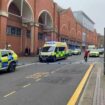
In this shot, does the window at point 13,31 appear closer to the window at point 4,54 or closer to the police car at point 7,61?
the police car at point 7,61

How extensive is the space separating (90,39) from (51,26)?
230ft

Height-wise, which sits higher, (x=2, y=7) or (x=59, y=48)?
(x=2, y=7)

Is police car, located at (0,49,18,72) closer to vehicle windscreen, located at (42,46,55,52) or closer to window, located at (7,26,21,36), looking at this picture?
vehicle windscreen, located at (42,46,55,52)

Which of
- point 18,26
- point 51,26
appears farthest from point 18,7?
point 51,26

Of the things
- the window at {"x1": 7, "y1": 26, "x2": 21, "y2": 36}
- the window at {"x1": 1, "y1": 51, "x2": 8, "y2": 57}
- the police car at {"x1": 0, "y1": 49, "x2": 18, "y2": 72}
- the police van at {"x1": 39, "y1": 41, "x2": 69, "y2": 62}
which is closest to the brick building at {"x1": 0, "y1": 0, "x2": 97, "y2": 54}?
the window at {"x1": 7, "y1": 26, "x2": 21, "y2": 36}

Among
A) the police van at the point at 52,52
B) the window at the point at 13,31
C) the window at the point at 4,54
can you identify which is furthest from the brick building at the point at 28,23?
the window at the point at 4,54

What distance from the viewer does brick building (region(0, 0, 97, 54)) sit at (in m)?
42.6

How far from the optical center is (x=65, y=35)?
3145 inches

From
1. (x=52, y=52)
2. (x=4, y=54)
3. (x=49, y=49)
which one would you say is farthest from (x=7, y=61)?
(x=49, y=49)

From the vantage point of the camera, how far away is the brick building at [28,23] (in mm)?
42612

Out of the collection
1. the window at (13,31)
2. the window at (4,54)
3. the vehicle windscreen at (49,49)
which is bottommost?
the window at (4,54)

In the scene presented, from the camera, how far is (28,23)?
52969 millimetres

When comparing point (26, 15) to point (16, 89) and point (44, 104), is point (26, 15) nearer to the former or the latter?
point (16, 89)

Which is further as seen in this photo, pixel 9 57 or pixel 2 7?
pixel 2 7
